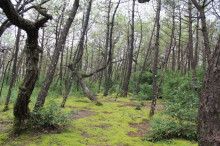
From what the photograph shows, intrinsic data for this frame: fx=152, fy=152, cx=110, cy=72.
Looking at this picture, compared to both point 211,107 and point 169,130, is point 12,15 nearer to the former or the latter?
point 211,107

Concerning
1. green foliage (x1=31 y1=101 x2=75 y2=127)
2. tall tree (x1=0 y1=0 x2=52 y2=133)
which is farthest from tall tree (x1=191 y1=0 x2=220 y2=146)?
tall tree (x1=0 y1=0 x2=52 y2=133)

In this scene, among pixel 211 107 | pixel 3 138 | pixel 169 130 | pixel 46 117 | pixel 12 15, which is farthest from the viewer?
pixel 169 130

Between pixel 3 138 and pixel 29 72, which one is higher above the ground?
pixel 29 72

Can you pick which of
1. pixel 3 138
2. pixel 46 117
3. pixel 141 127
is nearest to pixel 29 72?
pixel 46 117

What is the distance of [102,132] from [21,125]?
8.27 ft

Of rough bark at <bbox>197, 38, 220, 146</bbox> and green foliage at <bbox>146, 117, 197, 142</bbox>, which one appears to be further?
green foliage at <bbox>146, 117, 197, 142</bbox>

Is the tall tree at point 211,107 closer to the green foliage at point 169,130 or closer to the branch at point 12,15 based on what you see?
the green foliage at point 169,130

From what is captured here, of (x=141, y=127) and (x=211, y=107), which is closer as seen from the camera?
(x=211, y=107)

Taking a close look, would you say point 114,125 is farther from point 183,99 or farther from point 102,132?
point 183,99

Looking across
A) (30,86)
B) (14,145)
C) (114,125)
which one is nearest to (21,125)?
(14,145)

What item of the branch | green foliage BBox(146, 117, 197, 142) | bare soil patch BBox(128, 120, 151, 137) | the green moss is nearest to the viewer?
the branch

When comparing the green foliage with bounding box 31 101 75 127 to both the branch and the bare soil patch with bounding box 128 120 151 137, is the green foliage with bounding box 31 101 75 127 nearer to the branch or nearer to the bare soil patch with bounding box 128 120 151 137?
the branch

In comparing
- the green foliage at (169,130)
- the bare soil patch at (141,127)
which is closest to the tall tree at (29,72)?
the bare soil patch at (141,127)

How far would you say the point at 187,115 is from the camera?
455 cm
